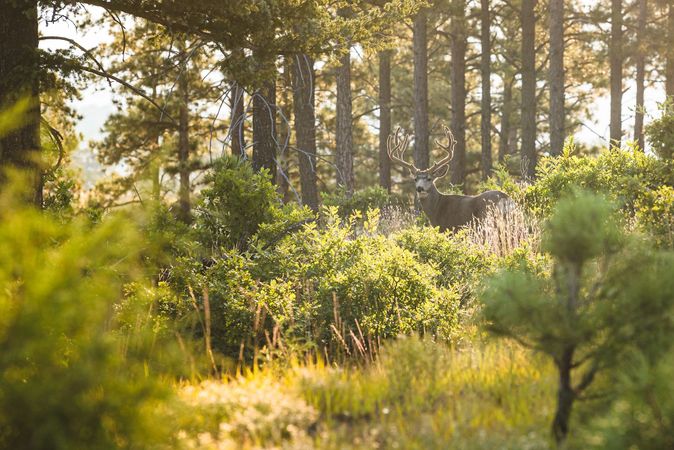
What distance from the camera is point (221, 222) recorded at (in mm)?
7312

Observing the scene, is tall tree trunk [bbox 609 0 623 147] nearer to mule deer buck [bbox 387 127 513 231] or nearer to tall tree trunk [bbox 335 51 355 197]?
tall tree trunk [bbox 335 51 355 197]

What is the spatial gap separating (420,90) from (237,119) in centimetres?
855

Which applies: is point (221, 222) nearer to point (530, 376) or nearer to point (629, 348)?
point (530, 376)

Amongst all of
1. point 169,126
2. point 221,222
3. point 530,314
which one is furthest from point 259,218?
point 169,126

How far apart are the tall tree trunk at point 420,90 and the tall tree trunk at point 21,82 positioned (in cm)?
1264

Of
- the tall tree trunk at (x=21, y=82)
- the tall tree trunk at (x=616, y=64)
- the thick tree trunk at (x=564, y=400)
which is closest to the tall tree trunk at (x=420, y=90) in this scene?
the tall tree trunk at (x=616, y=64)

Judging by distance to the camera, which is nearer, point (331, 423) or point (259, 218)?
point (331, 423)

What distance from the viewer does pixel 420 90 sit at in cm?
1908

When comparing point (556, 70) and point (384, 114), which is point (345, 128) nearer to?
point (556, 70)

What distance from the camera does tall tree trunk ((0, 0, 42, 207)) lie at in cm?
656

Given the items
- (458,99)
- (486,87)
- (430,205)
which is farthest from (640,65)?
(430,205)

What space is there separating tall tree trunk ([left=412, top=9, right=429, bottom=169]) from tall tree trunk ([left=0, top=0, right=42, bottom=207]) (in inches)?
498

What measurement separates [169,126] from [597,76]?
17.9m

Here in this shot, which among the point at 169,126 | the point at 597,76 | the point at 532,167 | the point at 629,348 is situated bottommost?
the point at 629,348
